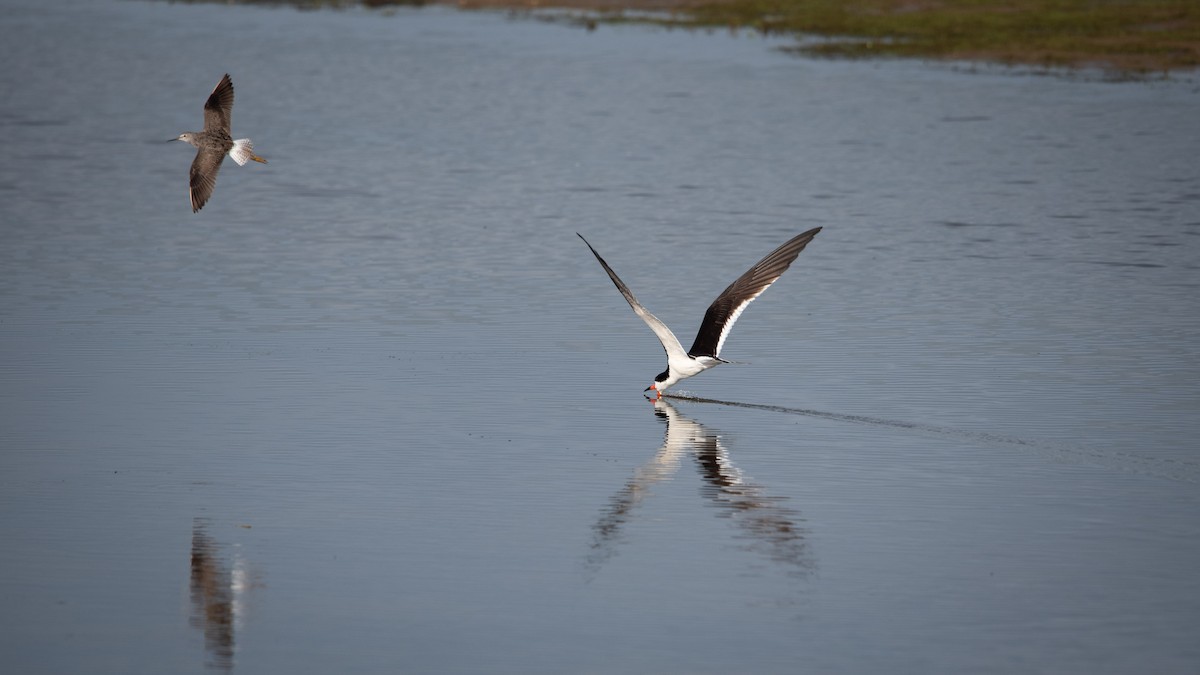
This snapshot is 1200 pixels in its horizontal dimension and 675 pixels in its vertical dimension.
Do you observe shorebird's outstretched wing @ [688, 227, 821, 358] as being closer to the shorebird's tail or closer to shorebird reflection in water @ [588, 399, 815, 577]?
shorebird reflection in water @ [588, 399, 815, 577]

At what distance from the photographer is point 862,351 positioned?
1798 centimetres

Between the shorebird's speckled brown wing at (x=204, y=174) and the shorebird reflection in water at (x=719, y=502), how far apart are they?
6.87m

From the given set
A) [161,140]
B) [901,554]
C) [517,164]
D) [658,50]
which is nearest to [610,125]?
[517,164]

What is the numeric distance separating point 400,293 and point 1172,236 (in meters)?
11.8

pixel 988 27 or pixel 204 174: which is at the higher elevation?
pixel 204 174

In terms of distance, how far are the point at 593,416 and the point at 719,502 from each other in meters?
2.77

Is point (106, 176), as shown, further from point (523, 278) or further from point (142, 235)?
point (523, 278)

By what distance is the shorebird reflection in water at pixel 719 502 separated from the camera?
11.6 metres

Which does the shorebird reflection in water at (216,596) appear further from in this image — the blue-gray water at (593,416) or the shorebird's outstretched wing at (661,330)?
the shorebird's outstretched wing at (661,330)

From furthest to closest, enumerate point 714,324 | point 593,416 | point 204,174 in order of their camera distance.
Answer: point 204,174, point 714,324, point 593,416

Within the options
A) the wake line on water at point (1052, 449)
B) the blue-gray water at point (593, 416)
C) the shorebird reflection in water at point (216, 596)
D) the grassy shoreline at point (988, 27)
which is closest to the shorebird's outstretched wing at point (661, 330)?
the blue-gray water at point (593, 416)

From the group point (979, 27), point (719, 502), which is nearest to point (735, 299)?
point (719, 502)

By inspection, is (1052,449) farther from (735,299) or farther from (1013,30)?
(1013,30)

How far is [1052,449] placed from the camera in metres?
14.2
